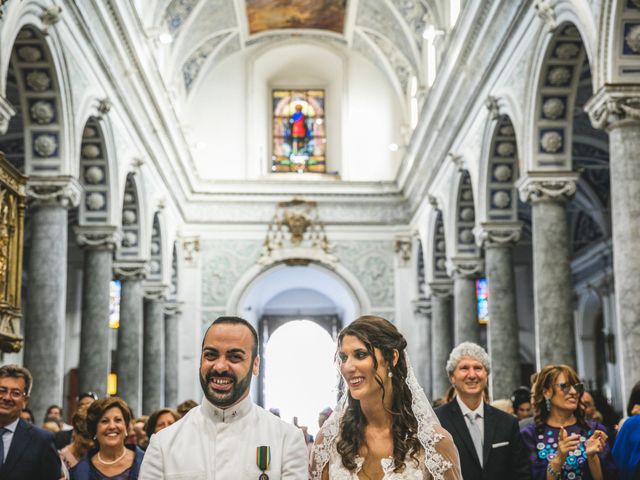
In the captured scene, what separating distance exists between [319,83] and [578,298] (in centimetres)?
969

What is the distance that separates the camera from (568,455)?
539 cm

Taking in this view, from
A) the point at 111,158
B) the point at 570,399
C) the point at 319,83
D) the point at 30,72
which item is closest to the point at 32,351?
the point at 30,72

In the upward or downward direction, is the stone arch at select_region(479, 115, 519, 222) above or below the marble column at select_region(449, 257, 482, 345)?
above

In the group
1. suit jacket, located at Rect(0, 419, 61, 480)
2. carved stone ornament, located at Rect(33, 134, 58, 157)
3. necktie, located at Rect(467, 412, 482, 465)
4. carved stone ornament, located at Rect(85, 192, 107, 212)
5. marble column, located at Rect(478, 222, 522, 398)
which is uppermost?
carved stone ornament, located at Rect(33, 134, 58, 157)

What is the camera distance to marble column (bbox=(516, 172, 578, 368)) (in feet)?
43.2

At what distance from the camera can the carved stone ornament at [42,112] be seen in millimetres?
13305

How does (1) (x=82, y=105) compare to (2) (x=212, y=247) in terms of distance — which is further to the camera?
(2) (x=212, y=247)

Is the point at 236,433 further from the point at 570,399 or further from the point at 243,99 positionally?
the point at 243,99

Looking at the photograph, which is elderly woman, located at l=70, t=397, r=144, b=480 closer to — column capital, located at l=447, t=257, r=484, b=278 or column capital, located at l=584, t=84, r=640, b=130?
column capital, located at l=584, t=84, r=640, b=130

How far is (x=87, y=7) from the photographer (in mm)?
14297

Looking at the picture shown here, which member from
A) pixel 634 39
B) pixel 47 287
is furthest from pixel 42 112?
pixel 634 39

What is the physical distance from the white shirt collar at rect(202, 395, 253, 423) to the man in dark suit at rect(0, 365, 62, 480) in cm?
278

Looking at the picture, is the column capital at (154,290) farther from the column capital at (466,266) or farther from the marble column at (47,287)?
the marble column at (47,287)

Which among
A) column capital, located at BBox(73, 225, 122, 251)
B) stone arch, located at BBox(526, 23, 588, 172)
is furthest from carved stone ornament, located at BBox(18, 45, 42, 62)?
stone arch, located at BBox(526, 23, 588, 172)
